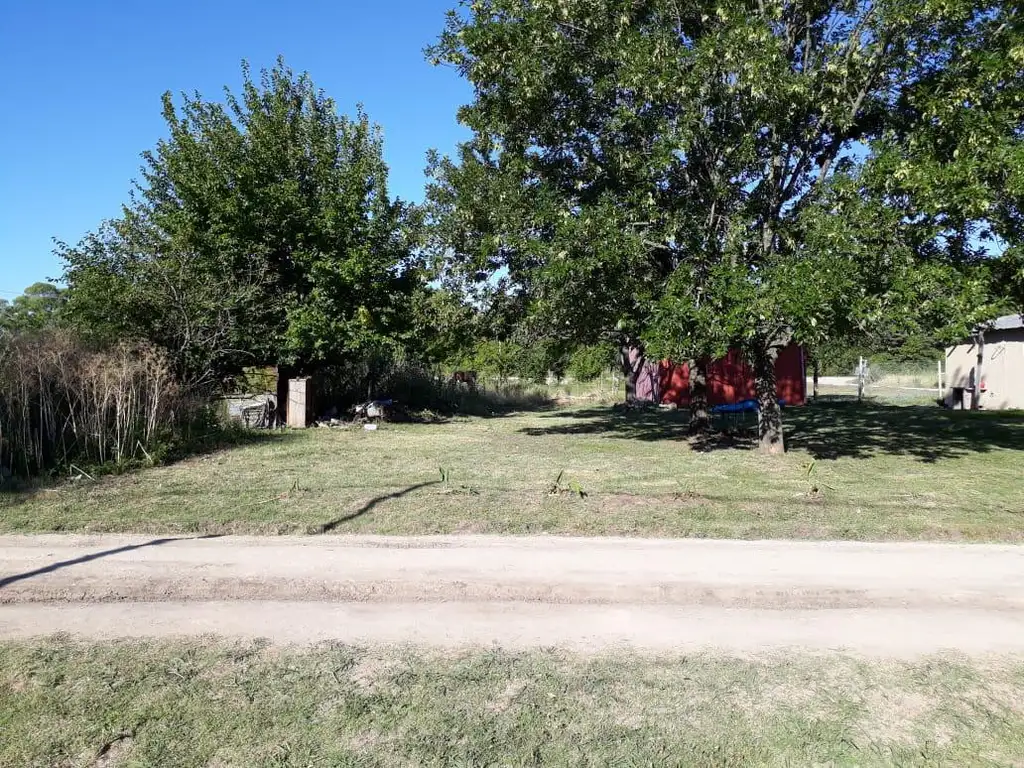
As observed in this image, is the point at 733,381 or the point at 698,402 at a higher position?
the point at 733,381

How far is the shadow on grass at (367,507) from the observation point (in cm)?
791

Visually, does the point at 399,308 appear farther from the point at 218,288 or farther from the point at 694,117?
the point at 694,117

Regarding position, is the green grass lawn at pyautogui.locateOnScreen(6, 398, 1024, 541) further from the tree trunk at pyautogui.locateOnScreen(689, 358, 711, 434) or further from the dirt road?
the tree trunk at pyautogui.locateOnScreen(689, 358, 711, 434)

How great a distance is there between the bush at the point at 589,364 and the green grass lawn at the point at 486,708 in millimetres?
31951

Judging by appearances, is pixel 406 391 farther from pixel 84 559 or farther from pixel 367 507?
pixel 84 559

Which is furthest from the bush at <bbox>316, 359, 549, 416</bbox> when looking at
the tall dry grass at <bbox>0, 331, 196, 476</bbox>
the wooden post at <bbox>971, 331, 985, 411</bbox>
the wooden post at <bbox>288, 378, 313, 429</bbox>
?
the wooden post at <bbox>971, 331, 985, 411</bbox>

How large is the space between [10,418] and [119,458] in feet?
5.04

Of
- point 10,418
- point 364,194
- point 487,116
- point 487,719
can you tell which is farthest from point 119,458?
point 364,194

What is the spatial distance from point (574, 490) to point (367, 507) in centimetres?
275

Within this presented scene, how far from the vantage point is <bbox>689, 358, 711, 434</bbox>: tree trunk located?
60.3 ft

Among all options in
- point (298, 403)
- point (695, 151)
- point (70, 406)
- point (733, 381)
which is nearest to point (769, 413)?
point (695, 151)

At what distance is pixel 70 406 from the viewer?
38.2 feet

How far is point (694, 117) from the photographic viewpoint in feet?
38.4

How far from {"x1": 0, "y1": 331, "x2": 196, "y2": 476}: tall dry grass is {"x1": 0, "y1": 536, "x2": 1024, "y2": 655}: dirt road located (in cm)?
438
